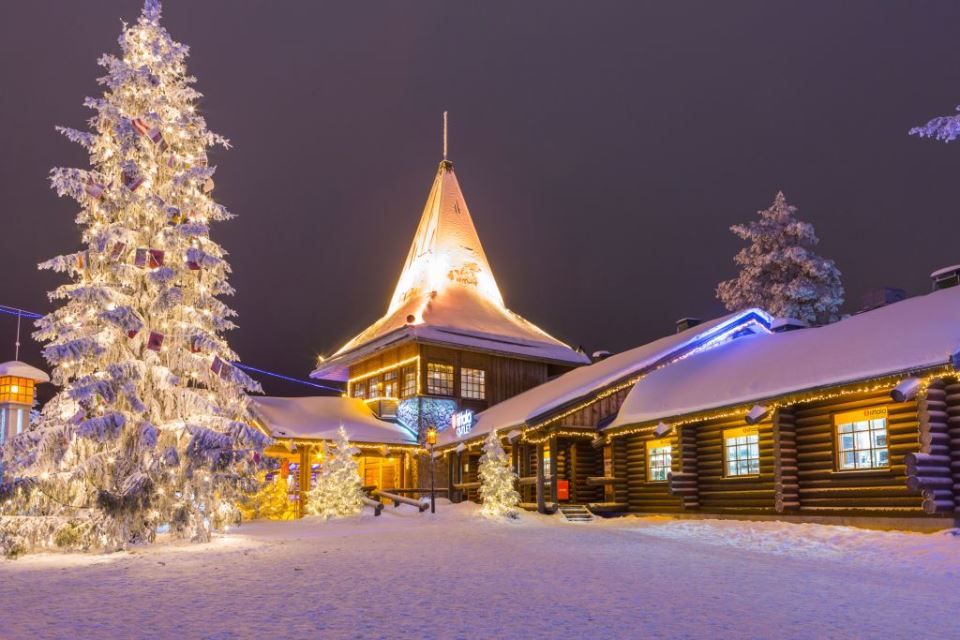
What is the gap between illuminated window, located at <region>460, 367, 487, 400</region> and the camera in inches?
1419

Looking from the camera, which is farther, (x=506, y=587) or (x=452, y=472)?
(x=452, y=472)

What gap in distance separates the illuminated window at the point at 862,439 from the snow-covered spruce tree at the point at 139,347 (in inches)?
513

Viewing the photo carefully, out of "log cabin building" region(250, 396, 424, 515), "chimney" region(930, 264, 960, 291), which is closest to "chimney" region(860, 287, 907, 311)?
"chimney" region(930, 264, 960, 291)

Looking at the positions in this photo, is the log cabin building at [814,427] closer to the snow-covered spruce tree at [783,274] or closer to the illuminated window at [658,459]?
the illuminated window at [658,459]

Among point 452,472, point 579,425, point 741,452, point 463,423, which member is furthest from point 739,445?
point 452,472

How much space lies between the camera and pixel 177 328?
60.3 ft

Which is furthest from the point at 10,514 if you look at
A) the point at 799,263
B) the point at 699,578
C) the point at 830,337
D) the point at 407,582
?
the point at 799,263

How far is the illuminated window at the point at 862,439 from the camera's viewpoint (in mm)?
18141

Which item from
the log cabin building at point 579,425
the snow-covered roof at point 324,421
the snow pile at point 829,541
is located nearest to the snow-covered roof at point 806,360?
the log cabin building at point 579,425

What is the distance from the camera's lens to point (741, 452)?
2205cm

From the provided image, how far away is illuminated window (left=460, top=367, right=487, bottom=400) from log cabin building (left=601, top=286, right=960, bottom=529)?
10.7 m

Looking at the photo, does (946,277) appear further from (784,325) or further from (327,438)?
(327,438)

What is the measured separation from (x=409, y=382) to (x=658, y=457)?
44.6 feet

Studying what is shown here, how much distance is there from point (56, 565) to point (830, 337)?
706 inches
